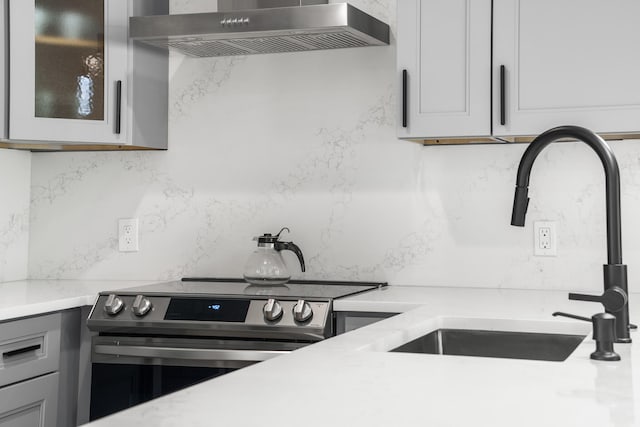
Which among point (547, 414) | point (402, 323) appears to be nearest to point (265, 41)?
point (402, 323)

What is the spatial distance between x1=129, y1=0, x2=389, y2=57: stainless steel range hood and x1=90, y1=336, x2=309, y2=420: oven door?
100 centimetres

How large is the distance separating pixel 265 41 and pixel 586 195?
1.21m

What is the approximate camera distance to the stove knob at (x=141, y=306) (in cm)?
260

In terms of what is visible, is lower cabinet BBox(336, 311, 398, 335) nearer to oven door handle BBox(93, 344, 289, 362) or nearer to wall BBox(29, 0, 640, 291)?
oven door handle BBox(93, 344, 289, 362)

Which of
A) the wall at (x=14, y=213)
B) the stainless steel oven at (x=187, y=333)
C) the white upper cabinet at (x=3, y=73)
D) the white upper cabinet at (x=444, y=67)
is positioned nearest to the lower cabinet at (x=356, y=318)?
the stainless steel oven at (x=187, y=333)

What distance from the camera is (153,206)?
3.24 meters

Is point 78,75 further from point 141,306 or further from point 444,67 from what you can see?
point 444,67

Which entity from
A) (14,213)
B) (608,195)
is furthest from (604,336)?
(14,213)

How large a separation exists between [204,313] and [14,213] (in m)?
1.18

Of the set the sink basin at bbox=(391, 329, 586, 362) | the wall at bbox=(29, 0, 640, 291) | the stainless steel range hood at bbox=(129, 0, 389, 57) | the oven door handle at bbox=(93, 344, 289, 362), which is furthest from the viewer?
the wall at bbox=(29, 0, 640, 291)

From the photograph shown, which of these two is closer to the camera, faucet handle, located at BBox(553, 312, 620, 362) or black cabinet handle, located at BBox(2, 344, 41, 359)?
faucet handle, located at BBox(553, 312, 620, 362)

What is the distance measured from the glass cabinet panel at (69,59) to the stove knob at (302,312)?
104cm

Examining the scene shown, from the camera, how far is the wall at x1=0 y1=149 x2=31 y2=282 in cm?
323

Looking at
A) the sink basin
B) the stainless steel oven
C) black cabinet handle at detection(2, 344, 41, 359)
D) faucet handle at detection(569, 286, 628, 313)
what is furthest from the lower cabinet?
faucet handle at detection(569, 286, 628, 313)
